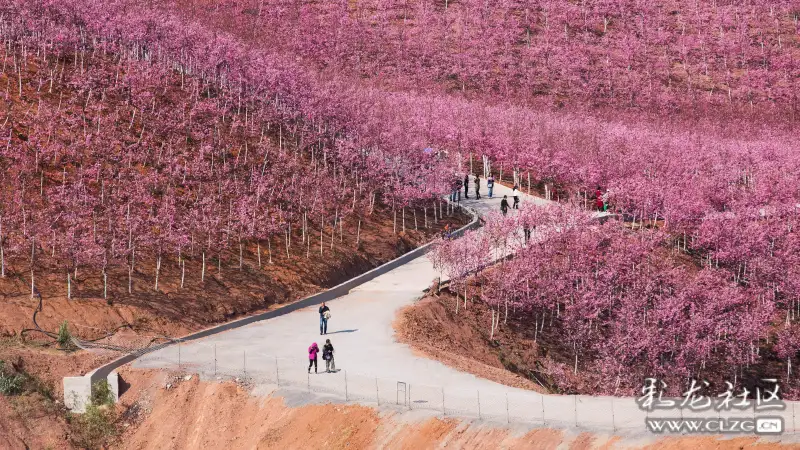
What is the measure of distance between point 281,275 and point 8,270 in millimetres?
14300

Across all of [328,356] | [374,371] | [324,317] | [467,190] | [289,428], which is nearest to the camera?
[289,428]

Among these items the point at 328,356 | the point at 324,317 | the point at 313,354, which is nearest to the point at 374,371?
the point at 328,356

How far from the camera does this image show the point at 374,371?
40.8m

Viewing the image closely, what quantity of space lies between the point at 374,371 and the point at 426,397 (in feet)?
17.0

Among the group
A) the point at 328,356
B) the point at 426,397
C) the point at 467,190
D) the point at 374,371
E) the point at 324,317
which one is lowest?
the point at 467,190

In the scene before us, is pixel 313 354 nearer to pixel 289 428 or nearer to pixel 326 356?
pixel 326 356

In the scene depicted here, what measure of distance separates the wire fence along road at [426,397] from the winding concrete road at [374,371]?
0.04m

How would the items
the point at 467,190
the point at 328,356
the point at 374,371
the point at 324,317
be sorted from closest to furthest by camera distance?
1. the point at 328,356
2. the point at 374,371
3. the point at 324,317
4. the point at 467,190

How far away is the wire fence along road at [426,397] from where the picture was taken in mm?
31656

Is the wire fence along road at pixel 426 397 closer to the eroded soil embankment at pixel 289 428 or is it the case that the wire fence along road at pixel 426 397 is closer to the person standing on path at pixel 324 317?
the eroded soil embankment at pixel 289 428

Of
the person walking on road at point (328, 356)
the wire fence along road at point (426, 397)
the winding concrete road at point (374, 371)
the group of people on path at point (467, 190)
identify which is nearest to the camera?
the wire fence along road at point (426, 397)

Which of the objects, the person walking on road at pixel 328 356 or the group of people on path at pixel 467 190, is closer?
the person walking on road at pixel 328 356

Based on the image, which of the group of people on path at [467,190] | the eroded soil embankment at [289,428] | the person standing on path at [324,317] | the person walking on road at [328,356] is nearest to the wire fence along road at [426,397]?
the person walking on road at [328,356]

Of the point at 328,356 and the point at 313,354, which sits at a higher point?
the point at 313,354
